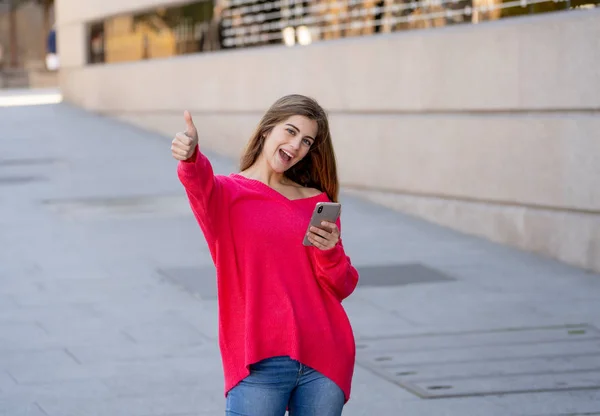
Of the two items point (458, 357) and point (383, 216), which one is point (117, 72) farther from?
point (458, 357)

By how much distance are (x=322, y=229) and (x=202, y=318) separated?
15.8 ft

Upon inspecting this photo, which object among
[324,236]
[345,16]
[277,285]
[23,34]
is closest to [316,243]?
[324,236]

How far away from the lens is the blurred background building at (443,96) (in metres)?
10.4

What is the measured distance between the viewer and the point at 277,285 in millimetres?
3520

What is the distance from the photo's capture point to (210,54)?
19062mm

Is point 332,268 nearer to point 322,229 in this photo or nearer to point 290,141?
point 322,229

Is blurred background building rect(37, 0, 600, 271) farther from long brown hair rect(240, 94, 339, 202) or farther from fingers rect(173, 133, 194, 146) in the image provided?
fingers rect(173, 133, 194, 146)

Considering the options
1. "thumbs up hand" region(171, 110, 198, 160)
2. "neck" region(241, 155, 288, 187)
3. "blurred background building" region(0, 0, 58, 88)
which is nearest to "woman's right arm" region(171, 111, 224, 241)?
"thumbs up hand" region(171, 110, 198, 160)

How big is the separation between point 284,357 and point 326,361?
0.40 ft

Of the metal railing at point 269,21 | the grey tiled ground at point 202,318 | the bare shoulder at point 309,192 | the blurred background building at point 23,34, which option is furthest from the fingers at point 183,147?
the blurred background building at point 23,34

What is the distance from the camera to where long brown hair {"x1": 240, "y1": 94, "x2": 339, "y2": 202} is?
11.9 feet

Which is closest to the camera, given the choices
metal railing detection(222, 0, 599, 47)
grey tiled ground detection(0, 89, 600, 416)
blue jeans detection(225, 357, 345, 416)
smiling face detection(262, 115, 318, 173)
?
blue jeans detection(225, 357, 345, 416)

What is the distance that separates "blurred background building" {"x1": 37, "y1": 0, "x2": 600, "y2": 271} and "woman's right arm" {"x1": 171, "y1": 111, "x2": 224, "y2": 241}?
278 inches

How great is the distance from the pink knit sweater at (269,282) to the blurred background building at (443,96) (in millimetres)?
6939
